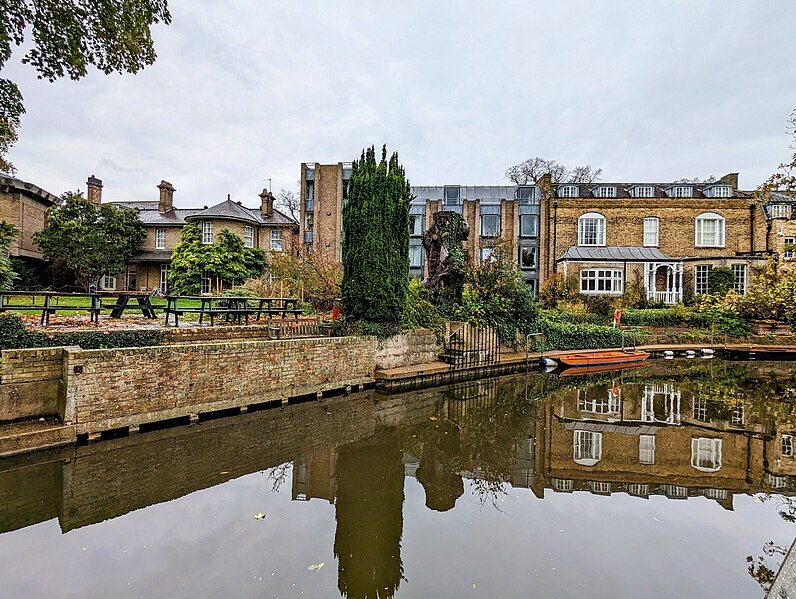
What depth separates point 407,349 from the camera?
13.5 m

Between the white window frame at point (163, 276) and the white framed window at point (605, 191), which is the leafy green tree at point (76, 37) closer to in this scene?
the white window frame at point (163, 276)

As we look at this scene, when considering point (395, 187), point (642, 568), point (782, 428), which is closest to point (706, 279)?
point (782, 428)

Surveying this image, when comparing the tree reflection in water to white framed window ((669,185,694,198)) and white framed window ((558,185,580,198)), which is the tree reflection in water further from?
white framed window ((669,185,694,198))

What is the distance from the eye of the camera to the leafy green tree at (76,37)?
6.20m

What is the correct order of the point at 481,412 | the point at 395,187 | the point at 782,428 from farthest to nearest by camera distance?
the point at 395,187, the point at 481,412, the point at 782,428

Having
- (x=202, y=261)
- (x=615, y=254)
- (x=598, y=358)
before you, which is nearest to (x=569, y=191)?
(x=615, y=254)

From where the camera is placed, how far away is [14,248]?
20578 millimetres

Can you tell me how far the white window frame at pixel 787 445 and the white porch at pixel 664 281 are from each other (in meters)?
19.8

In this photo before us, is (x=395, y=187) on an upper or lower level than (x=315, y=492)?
upper

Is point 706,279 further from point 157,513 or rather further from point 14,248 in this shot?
point 14,248

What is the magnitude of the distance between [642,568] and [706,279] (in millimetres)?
28683

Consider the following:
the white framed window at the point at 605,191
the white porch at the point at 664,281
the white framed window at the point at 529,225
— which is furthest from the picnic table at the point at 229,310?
the white framed window at the point at 605,191

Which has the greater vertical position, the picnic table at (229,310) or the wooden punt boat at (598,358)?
the picnic table at (229,310)

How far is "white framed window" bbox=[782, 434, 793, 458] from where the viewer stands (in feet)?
24.6
